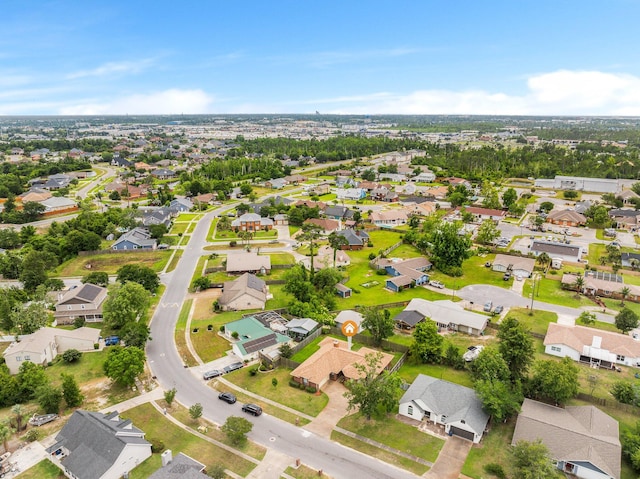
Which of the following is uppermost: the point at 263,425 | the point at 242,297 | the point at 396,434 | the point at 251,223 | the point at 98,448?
the point at 251,223

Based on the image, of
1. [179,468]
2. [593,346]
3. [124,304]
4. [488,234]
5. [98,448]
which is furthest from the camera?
[488,234]

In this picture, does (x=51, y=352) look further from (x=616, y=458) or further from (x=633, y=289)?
(x=633, y=289)

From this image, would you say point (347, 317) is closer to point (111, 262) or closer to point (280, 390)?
point (280, 390)

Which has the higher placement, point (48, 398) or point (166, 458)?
point (48, 398)

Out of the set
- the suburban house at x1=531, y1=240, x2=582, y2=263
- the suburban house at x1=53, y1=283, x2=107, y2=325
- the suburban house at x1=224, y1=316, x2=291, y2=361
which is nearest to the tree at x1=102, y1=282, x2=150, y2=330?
the suburban house at x1=53, y1=283, x2=107, y2=325

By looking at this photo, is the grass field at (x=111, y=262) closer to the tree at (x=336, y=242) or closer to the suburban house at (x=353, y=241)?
the tree at (x=336, y=242)

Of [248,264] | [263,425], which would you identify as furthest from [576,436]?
[248,264]

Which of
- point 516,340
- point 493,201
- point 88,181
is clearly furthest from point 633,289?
point 88,181
